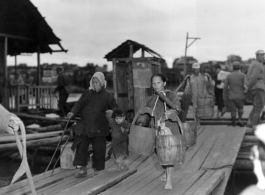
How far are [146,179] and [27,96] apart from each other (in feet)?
37.2

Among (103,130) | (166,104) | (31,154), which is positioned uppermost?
(166,104)

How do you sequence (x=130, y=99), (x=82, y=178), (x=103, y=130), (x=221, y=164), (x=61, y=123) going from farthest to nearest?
1. (x=61, y=123)
2. (x=130, y=99)
3. (x=221, y=164)
4. (x=103, y=130)
5. (x=82, y=178)

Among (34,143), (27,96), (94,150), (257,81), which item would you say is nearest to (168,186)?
(94,150)

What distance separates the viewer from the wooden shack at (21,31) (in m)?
16.5

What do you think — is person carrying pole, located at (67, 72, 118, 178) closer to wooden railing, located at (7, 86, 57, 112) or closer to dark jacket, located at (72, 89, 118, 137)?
dark jacket, located at (72, 89, 118, 137)

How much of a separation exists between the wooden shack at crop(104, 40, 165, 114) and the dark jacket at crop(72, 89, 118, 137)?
4.38m

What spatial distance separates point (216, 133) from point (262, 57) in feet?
7.23

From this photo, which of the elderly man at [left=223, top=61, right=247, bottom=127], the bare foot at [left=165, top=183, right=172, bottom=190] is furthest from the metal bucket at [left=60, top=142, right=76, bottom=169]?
the elderly man at [left=223, top=61, right=247, bottom=127]

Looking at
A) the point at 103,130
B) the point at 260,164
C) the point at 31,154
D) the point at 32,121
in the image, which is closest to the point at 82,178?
the point at 103,130

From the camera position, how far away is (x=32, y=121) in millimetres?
14883

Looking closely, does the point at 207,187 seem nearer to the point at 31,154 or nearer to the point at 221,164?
the point at 221,164

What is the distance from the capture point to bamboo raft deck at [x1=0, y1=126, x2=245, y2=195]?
A: 6.02 metres

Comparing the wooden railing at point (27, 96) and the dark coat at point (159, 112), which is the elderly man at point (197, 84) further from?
the wooden railing at point (27, 96)

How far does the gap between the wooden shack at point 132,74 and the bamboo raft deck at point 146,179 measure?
2.74 meters
